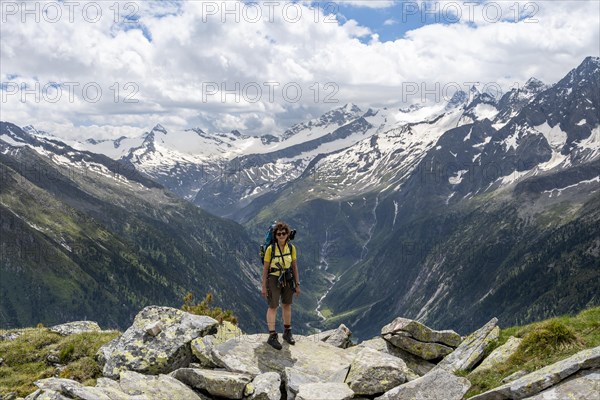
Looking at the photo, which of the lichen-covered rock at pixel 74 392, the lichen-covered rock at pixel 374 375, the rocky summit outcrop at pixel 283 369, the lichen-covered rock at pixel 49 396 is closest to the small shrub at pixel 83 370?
the rocky summit outcrop at pixel 283 369

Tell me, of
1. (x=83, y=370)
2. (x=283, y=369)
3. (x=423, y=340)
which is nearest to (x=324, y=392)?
(x=283, y=369)

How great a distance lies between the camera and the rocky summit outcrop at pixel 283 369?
13938 millimetres

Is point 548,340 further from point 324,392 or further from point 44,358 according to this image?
point 44,358

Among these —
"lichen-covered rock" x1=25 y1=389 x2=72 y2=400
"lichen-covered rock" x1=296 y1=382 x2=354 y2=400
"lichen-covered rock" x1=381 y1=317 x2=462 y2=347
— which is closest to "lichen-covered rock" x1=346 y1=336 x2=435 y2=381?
"lichen-covered rock" x1=381 y1=317 x2=462 y2=347

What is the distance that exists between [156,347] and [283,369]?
573 centimetres

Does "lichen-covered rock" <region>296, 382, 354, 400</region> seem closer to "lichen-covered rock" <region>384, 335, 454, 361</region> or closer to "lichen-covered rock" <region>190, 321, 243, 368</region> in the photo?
"lichen-covered rock" <region>190, 321, 243, 368</region>

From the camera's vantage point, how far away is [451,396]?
16.0 metres

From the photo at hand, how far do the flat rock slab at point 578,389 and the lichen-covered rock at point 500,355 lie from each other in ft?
16.0

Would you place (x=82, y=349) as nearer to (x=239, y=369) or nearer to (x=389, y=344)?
(x=239, y=369)

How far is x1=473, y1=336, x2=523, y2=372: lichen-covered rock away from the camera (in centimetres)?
1817

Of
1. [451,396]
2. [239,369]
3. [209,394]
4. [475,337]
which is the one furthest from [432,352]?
[209,394]

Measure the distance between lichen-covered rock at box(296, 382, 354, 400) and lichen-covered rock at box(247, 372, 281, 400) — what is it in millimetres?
1230

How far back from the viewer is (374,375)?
17922mm

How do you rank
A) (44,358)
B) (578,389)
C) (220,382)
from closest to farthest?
(578,389) → (220,382) → (44,358)
